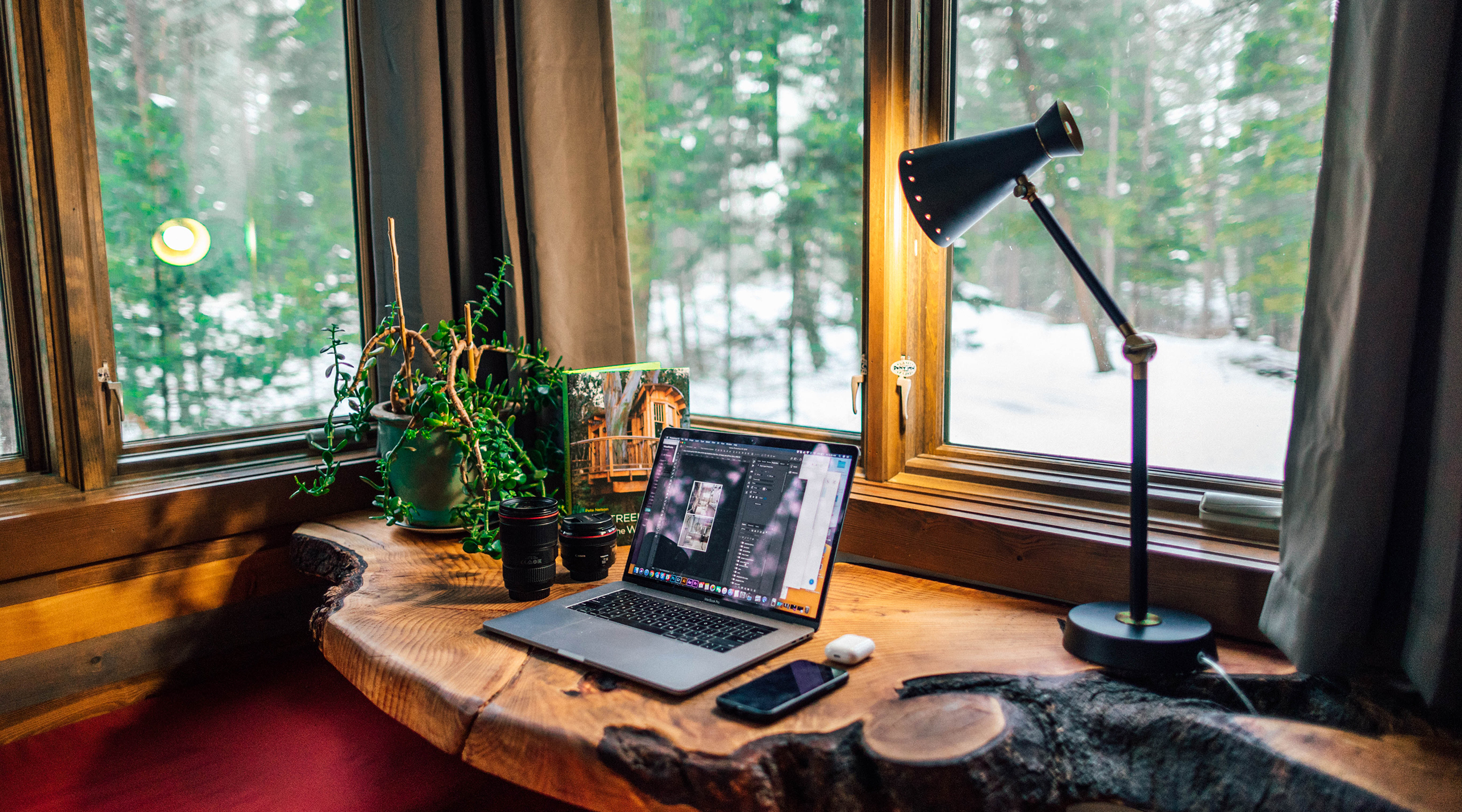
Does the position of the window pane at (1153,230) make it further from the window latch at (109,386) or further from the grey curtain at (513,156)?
the window latch at (109,386)

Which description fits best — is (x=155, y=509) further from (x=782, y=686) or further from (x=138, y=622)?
(x=782, y=686)

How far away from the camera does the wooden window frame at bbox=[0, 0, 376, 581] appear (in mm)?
1433

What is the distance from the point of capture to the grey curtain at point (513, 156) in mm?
1760

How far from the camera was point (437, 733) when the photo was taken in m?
0.92

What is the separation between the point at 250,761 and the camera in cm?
142

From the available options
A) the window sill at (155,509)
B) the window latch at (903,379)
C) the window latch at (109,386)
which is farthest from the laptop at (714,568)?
the window latch at (109,386)

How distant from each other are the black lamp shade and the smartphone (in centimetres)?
58

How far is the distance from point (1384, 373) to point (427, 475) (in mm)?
1419

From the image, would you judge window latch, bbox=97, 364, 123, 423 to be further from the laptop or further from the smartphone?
the smartphone

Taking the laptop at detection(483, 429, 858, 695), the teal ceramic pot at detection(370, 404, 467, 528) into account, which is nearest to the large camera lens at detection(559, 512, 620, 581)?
the laptop at detection(483, 429, 858, 695)

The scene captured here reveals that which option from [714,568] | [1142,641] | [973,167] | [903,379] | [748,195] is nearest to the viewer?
[1142,641]

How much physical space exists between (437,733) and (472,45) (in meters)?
1.53

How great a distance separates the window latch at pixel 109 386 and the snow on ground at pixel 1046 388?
44.5 inches

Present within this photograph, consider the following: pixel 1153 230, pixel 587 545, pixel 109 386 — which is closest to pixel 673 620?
pixel 587 545
